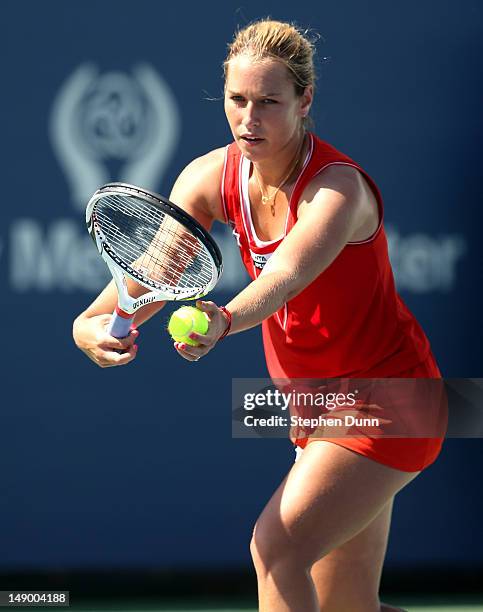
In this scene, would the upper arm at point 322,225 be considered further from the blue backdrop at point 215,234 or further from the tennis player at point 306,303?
the blue backdrop at point 215,234

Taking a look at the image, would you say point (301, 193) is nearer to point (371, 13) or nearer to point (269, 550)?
point (269, 550)

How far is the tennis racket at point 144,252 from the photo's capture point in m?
2.57

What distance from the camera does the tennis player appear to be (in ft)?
8.80

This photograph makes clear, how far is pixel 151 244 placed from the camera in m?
2.72

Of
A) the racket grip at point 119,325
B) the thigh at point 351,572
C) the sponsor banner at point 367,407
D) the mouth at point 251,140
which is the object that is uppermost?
the mouth at point 251,140

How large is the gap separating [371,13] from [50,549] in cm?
225

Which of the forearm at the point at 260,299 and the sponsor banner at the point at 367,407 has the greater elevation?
the forearm at the point at 260,299

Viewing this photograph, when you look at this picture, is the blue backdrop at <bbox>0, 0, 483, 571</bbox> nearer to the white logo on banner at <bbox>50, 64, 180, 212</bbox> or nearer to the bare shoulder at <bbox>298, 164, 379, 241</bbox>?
the white logo on banner at <bbox>50, 64, 180, 212</bbox>

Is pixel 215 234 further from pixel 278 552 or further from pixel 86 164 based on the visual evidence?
pixel 278 552

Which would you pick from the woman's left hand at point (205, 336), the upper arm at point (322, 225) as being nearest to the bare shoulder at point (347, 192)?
the upper arm at point (322, 225)

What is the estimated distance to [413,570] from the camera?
4.61 metres

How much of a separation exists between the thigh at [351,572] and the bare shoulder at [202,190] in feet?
2.85

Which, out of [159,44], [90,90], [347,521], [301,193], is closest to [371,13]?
[159,44]

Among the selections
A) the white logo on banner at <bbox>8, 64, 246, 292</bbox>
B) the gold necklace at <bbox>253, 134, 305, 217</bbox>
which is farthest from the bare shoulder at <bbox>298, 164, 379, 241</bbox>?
the white logo on banner at <bbox>8, 64, 246, 292</bbox>
